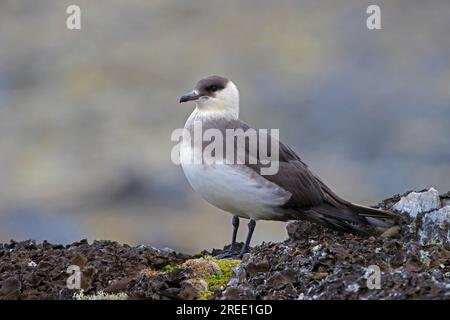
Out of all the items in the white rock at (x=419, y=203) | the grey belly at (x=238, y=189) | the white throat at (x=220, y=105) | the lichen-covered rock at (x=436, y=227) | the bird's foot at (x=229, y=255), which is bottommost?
the bird's foot at (x=229, y=255)

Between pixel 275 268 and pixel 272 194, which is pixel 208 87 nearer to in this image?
pixel 272 194

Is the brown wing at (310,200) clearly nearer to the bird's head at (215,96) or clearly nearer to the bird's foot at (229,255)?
the bird's head at (215,96)

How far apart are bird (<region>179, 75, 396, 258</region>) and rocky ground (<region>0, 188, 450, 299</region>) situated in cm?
33

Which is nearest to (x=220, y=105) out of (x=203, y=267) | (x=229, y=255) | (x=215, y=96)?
(x=215, y=96)

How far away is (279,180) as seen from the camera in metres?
7.91

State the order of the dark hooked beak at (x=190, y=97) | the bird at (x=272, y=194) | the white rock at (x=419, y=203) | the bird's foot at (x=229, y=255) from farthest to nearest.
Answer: the dark hooked beak at (x=190, y=97), the bird at (x=272, y=194), the bird's foot at (x=229, y=255), the white rock at (x=419, y=203)

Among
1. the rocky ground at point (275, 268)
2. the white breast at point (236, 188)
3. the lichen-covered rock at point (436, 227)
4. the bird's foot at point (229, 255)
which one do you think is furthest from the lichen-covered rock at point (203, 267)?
the lichen-covered rock at point (436, 227)

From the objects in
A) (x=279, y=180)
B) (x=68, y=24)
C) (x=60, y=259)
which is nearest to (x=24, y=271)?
(x=60, y=259)

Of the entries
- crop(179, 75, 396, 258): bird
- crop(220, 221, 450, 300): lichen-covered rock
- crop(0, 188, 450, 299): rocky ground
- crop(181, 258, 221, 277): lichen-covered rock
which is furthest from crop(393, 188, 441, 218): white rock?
crop(181, 258, 221, 277): lichen-covered rock

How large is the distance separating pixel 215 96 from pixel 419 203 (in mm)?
2315

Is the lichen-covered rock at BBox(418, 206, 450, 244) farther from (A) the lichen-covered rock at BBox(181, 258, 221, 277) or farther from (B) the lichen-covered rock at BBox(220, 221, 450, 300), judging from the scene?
(A) the lichen-covered rock at BBox(181, 258, 221, 277)

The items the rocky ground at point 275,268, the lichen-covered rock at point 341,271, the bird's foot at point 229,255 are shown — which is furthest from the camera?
the bird's foot at point 229,255

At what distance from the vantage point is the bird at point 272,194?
7.59 meters

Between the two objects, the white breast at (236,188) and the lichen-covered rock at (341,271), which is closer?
the lichen-covered rock at (341,271)
